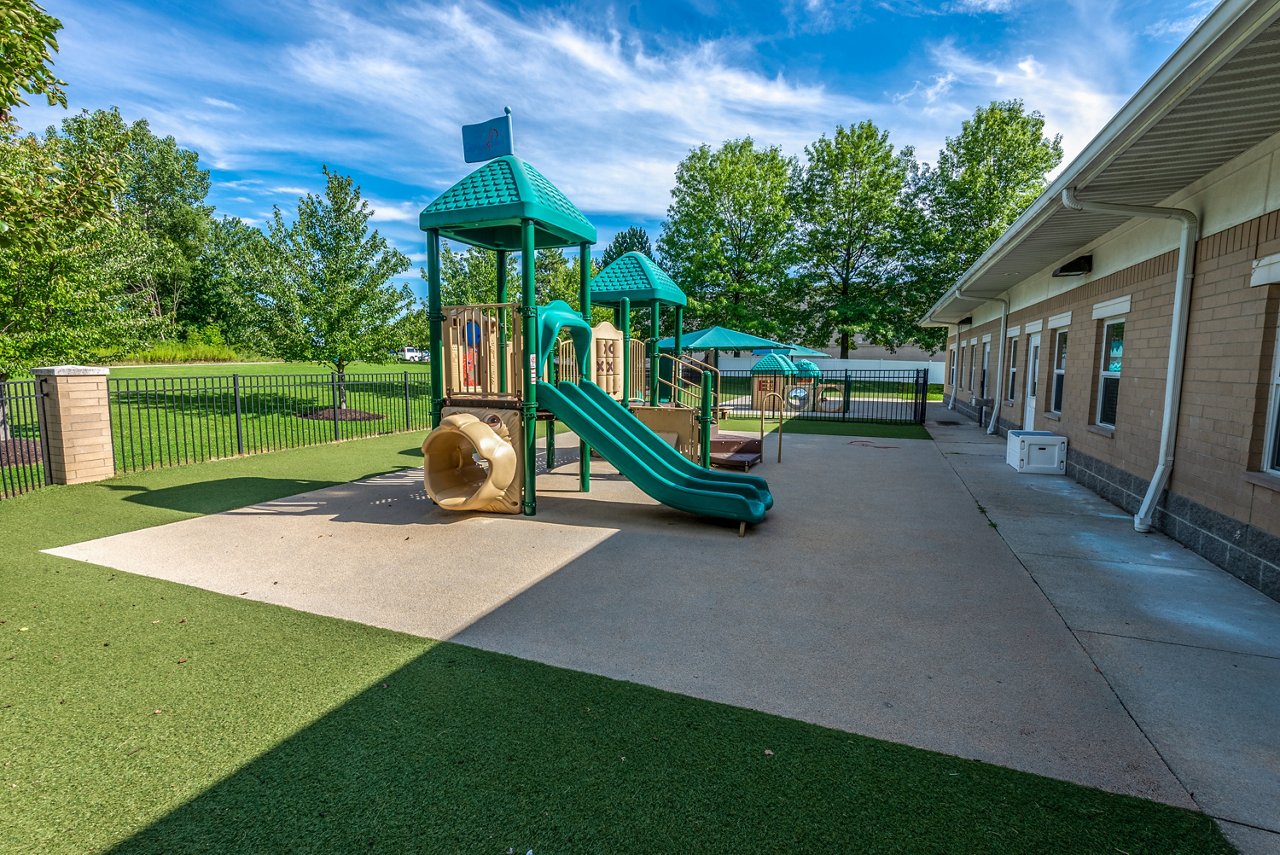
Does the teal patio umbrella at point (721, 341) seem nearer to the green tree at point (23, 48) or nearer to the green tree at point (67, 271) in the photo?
the green tree at point (67, 271)

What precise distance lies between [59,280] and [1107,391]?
15.5 meters

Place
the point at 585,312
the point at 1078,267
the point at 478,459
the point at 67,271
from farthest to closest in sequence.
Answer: the point at 1078,267
the point at 67,271
the point at 585,312
the point at 478,459

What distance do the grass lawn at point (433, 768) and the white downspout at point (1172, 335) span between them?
5102 millimetres

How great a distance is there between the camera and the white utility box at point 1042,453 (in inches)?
380

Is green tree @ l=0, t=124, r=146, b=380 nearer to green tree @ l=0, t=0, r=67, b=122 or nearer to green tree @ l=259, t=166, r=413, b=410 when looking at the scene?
green tree @ l=0, t=0, r=67, b=122

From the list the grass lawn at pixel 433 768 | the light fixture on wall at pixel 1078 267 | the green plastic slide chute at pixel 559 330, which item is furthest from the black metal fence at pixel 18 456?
the light fixture on wall at pixel 1078 267

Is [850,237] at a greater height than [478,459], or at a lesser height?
greater

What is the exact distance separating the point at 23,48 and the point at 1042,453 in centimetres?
1281

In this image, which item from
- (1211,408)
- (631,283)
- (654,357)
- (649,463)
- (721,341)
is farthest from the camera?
(721,341)

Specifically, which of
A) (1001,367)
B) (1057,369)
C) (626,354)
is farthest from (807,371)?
(626,354)

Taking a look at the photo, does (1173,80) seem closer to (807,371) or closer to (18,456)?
(18,456)

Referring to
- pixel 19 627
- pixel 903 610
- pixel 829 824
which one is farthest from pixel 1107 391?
pixel 19 627

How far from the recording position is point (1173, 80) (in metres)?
3.89

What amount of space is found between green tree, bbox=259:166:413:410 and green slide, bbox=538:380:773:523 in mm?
10746
